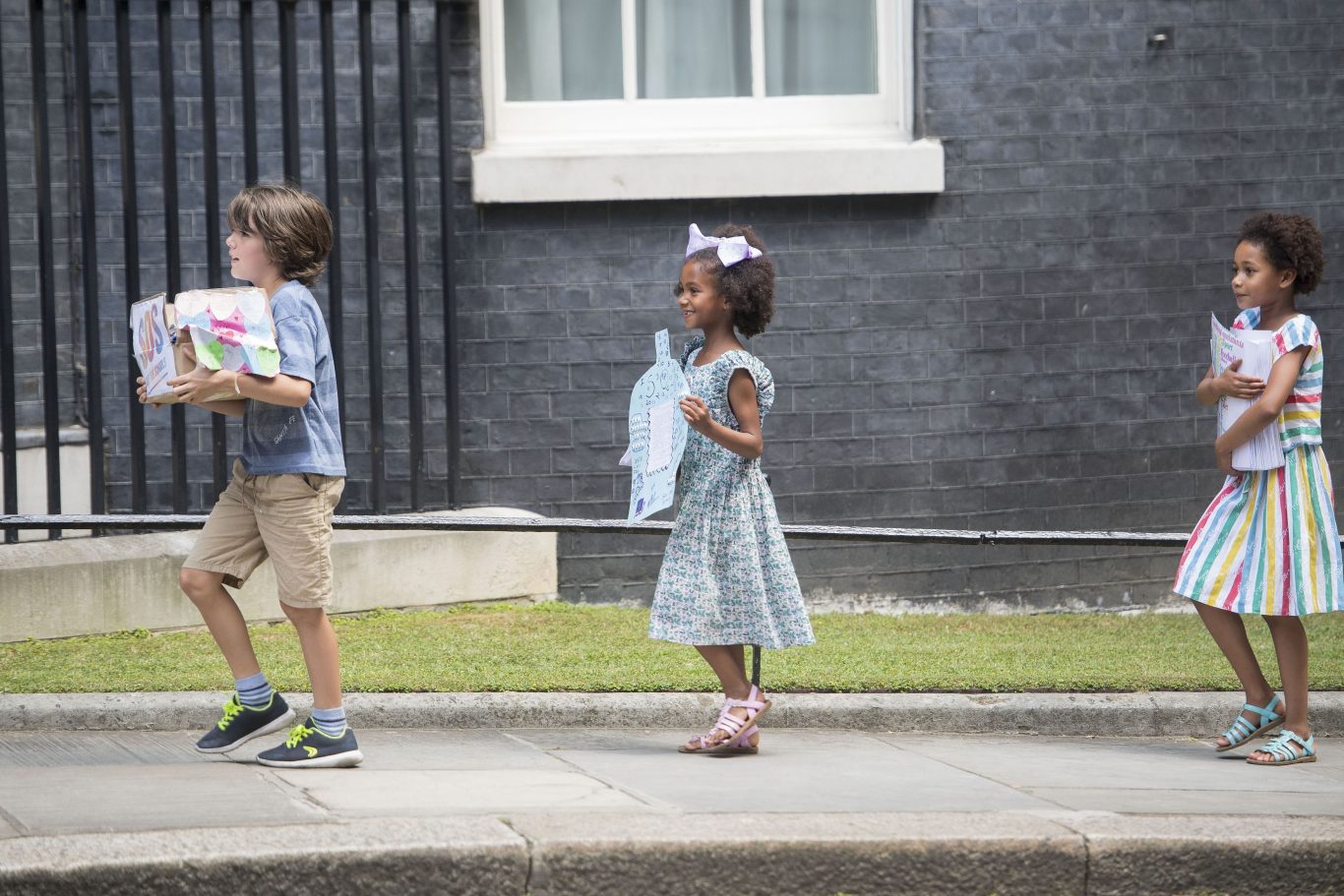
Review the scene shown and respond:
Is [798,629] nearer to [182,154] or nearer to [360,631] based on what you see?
[360,631]

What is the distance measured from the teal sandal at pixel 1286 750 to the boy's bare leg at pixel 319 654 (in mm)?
2830

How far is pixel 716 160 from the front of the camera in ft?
25.8

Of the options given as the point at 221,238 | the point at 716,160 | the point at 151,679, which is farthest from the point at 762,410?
the point at 221,238

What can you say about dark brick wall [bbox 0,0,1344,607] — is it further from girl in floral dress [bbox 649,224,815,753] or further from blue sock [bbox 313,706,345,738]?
blue sock [bbox 313,706,345,738]

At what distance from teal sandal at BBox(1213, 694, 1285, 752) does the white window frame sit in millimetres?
3370

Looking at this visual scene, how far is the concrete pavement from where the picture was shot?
389 cm

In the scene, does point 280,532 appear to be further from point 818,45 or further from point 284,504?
point 818,45

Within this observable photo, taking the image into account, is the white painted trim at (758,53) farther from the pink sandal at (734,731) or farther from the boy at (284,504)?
the pink sandal at (734,731)

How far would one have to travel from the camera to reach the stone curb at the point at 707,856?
3824 millimetres

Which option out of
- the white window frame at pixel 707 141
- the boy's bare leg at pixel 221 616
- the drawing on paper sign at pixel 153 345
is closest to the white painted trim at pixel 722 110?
the white window frame at pixel 707 141

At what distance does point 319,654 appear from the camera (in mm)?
4785

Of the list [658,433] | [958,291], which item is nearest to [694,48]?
[958,291]

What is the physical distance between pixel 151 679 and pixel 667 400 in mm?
2154

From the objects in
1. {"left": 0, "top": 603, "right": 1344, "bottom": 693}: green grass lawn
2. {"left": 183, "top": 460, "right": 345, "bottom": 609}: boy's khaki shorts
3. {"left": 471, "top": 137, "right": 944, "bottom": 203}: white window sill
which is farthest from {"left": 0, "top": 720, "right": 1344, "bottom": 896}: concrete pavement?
{"left": 471, "top": 137, "right": 944, "bottom": 203}: white window sill
